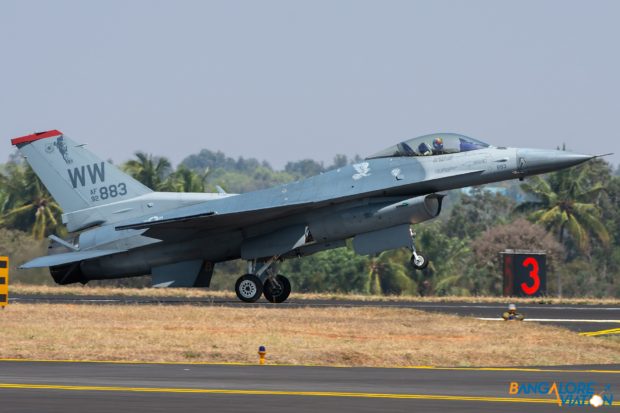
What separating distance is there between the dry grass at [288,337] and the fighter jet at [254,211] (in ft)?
7.56

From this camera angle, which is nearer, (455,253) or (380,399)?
(380,399)

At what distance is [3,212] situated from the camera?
3177 inches

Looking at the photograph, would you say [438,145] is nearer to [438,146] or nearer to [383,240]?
[438,146]

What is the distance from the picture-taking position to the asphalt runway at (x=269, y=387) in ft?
41.5

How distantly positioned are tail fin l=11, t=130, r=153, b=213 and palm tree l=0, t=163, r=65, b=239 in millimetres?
37894

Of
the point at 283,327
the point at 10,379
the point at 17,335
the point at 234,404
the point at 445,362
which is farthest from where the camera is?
the point at 283,327

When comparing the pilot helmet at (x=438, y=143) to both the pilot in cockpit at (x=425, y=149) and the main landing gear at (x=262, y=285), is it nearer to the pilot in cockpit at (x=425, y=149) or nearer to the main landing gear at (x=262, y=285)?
the pilot in cockpit at (x=425, y=149)

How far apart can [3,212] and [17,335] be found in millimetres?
61357

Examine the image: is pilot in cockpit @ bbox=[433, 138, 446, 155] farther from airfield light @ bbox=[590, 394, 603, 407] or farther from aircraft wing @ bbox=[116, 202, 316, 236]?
airfield light @ bbox=[590, 394, 603, 407]

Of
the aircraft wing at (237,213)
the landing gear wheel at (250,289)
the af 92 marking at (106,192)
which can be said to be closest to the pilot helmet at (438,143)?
the aircraft wing at (237,213)

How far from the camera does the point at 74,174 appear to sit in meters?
31.2

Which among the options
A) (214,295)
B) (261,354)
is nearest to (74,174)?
(214,295)

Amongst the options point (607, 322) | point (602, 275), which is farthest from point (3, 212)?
point (607, 322)

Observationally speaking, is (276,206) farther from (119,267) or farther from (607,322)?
(607,322)
